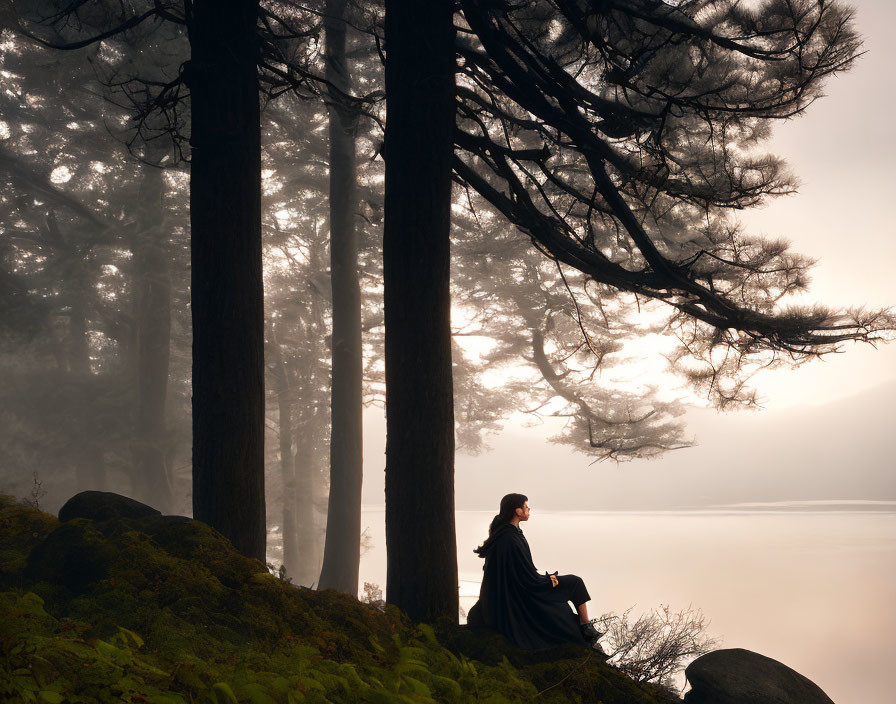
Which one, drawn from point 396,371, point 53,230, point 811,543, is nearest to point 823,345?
point 396,371

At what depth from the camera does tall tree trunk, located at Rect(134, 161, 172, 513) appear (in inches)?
781

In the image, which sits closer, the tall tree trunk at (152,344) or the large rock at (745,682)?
the large rock at (745,682)

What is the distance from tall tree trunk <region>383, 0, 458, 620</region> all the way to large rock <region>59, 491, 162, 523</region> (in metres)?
2.32

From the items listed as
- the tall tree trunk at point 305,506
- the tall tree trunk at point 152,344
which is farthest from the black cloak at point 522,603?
the tall tree trunk at point 305,506

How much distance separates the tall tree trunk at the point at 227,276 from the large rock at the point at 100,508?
595 mm

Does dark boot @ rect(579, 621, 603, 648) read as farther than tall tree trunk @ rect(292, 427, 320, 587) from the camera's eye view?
No

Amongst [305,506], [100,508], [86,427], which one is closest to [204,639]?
[100,508]

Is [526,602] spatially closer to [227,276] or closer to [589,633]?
[589,633]

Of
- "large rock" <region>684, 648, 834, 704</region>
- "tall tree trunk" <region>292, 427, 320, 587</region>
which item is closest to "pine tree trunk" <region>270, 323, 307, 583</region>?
"tall tree trunk" <region>292, 427, 320, 587</region>

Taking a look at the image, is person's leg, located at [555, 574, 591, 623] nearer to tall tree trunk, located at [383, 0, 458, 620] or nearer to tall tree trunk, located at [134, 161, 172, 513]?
tall tree trunk, located at [383, 0, 458, 620]

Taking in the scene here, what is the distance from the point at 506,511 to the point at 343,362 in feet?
29.0

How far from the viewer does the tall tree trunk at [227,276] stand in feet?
21.5

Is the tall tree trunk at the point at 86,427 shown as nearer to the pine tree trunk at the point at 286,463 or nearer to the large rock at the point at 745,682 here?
the pine tree trunk at the point at 286,463

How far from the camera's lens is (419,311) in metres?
6.81
